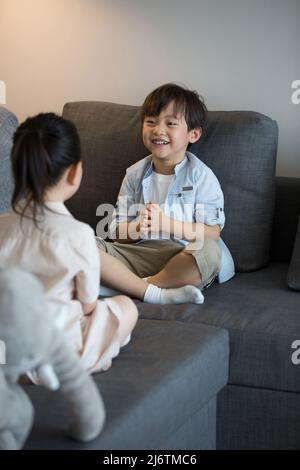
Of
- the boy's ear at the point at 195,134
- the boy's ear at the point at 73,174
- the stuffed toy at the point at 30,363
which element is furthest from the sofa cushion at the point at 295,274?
the stuffed toy at the point at 30,363

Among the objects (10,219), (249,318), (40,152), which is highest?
(40,152)

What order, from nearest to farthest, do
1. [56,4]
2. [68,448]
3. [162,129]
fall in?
[68,448], [162,129], [56,4]

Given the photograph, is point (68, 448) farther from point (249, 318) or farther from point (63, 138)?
point (249, 318)

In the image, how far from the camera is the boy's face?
107 inches

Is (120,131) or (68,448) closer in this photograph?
(68,448)

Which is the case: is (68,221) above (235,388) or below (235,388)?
above

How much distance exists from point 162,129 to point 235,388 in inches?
34.9

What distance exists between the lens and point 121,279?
99.4 inches

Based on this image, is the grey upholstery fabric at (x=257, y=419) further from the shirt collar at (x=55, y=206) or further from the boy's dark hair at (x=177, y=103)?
the boy's dark hair at (x=177, y=103)

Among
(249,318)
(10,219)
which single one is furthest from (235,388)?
(10,219)

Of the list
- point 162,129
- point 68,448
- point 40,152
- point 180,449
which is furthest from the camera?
point 162,129

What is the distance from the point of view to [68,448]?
1561mm

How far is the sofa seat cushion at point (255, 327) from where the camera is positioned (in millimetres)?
2225

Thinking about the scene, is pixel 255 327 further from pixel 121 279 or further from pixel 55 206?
pixel 55 206
